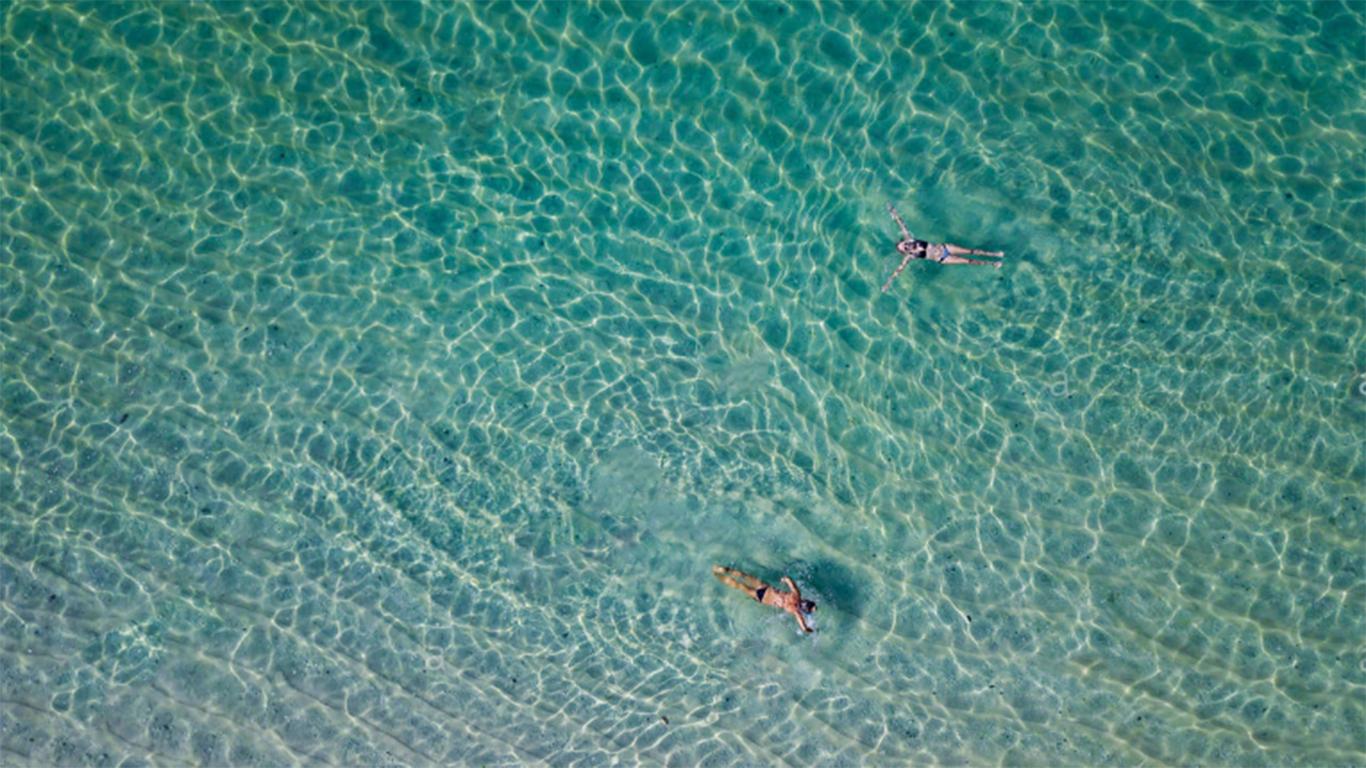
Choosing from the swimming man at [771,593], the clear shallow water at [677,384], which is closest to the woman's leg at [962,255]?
the clear shallow water at [677,384]

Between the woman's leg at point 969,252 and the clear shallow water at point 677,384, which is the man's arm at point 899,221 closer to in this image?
the clear shallow water at point 677,384

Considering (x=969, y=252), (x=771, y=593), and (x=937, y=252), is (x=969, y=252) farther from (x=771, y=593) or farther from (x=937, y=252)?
(x=771, y=593)

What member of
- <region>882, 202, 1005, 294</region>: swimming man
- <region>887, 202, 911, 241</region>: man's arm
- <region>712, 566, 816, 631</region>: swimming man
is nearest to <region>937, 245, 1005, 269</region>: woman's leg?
<region>882, 202, 1005, 294</region>: swimming man

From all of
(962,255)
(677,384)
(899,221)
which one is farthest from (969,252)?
(677,384)

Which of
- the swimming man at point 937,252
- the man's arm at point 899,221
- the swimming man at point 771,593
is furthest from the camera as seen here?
the man's arm at point 899,221

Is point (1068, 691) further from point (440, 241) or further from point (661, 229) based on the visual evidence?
point (440, 241)

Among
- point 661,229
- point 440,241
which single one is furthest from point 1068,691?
point 440,241
